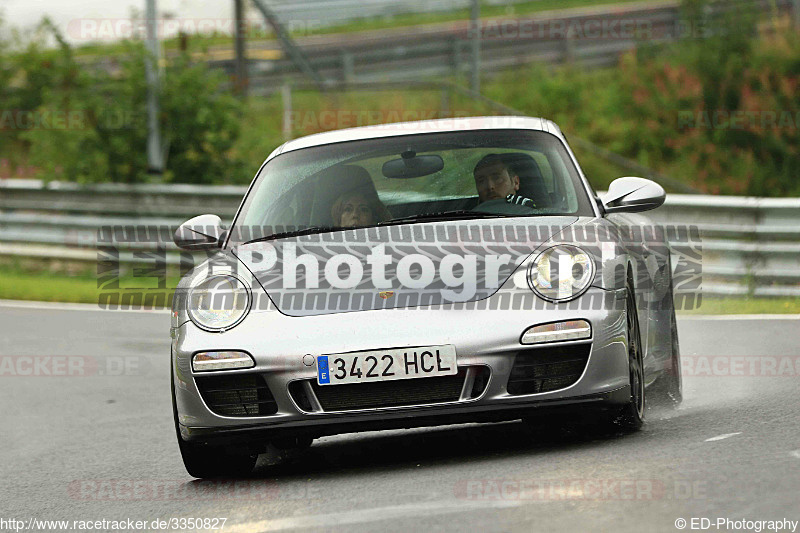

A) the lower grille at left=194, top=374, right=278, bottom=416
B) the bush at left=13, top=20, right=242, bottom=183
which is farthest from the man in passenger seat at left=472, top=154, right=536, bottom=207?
the bush at left=13, top=20, right=242, bottom=183

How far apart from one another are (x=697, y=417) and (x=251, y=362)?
7.51 feet

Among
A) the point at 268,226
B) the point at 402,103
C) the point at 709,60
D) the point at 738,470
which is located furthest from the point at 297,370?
the point at 402,103

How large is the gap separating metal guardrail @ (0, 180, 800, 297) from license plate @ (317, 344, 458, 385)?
818 centimetres

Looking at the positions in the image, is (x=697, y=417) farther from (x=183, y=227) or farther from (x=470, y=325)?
(x=183, y=227)

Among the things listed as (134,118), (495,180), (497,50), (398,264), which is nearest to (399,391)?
(398,264)

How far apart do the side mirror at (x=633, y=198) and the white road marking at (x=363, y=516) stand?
2.13 m

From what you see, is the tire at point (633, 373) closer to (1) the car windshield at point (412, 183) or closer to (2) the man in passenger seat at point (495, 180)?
(1) the car windshield at point (412, 183)

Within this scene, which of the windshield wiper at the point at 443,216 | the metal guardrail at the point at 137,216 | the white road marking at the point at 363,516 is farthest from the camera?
the metal guardrail at the point at 137,216

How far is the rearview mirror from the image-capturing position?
22.6 ft

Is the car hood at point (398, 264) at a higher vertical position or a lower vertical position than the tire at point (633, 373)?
higher

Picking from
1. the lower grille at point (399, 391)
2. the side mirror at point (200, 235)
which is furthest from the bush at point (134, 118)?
the lower grille at point (399, 391)

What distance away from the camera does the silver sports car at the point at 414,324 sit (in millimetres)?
5492

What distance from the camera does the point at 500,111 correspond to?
2566cm

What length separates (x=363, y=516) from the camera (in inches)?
191
